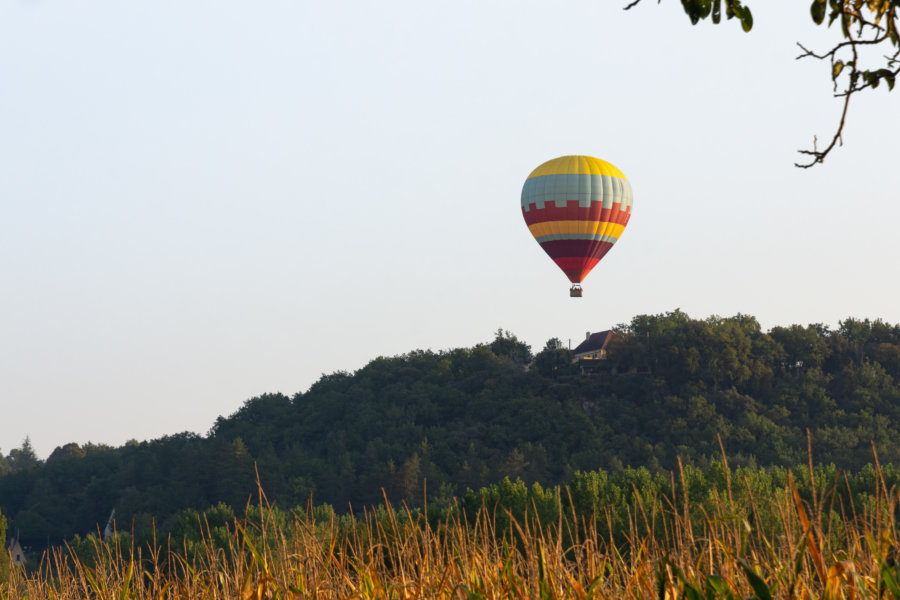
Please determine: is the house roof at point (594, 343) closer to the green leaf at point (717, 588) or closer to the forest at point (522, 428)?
the forest at point (522, 428)

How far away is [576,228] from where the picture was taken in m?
49.8

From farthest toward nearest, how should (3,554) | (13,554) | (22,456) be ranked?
(22,456)
(13,554)
(3,554)

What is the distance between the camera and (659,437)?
7919 cm

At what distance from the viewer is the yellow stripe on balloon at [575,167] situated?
5059 centimetres

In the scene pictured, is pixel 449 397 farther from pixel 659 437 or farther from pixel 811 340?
pixel 811 340

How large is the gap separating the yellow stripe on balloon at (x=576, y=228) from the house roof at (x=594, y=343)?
1937 inches

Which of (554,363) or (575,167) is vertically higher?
(575,167)

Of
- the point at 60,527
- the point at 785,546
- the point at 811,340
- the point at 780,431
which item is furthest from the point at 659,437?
the point at 785,546

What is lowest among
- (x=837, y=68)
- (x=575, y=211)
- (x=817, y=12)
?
(x=837, y=68)

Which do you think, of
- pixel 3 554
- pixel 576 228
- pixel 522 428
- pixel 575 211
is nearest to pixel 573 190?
pixel 575 211

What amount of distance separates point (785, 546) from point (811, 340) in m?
83.9

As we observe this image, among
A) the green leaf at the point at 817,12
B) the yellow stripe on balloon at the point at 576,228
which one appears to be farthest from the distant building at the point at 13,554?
the yellow stripe on balloon at the point at 576,228

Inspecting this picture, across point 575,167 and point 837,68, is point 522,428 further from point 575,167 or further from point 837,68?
point 837,68

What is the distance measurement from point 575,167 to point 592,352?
2115 inches
